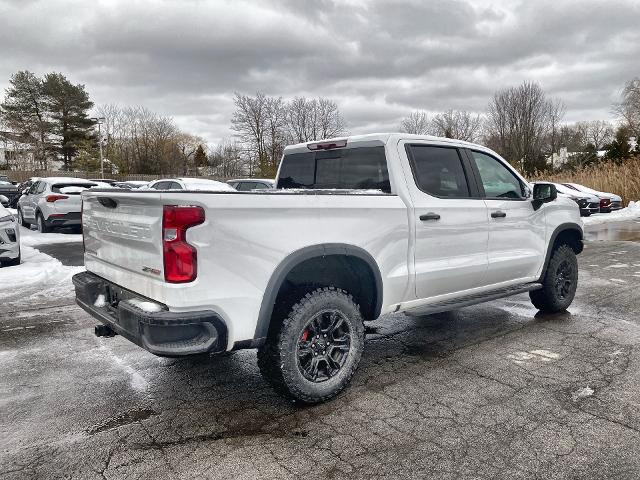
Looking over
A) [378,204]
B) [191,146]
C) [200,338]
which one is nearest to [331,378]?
[200,338]

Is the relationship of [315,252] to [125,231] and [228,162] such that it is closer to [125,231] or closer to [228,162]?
[125,231]

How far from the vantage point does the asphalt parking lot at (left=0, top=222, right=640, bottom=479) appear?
106 inches

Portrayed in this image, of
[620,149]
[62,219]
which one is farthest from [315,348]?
[620,149]

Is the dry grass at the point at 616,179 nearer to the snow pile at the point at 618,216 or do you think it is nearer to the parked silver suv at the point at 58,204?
Result: the snow pile at the point at 618,216

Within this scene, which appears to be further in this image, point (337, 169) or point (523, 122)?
point (523, 122)

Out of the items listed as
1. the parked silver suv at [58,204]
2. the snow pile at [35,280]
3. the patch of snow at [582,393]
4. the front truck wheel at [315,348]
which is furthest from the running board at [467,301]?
the parked silver suv at [58,204]

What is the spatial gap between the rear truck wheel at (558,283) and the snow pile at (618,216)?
43.1 feet

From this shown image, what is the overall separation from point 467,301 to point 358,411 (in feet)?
5.15

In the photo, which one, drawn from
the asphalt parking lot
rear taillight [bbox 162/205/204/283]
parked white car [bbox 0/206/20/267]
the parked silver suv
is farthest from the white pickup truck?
the parked silver suv

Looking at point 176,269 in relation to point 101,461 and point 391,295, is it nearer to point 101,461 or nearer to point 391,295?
point 101,461

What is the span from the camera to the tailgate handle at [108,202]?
334cm

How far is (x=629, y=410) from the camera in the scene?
328cm

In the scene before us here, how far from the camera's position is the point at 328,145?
14.9 feet

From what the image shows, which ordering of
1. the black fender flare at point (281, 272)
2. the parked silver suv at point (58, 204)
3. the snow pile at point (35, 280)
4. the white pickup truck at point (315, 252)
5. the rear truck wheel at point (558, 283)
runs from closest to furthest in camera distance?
the white pickup truck at point (315, 252) → the black fender flare at point (281, 272) → the rear truck wheel at point (558, 283) → the snow pile at point (35, 280) → the parked silver suv at point (58, 204)
